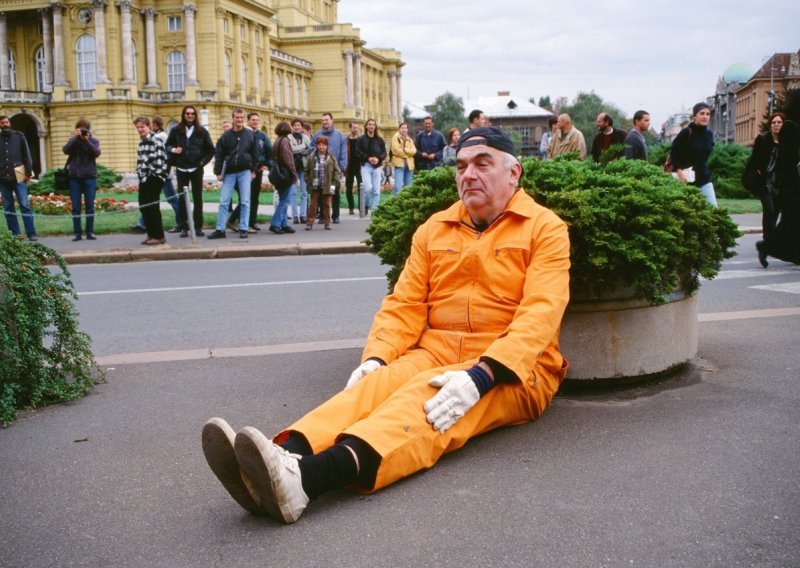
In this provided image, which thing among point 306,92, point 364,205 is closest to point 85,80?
point 306,92

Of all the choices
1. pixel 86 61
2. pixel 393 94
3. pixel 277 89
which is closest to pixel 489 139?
pixel 86 61

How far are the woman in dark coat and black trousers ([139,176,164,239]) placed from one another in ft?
31.0

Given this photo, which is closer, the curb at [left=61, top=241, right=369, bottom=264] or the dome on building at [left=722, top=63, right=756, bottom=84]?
the curb at [left=61, top=241, right=369, bottom=264]

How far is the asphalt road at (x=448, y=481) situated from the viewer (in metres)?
3.23

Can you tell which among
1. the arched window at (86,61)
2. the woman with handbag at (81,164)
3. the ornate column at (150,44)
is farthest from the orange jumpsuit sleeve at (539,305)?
the ornate column at (150,44)

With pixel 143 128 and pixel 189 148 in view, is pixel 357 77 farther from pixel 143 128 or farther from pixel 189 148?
pixel 189 148

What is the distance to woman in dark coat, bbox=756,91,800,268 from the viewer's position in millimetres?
10289

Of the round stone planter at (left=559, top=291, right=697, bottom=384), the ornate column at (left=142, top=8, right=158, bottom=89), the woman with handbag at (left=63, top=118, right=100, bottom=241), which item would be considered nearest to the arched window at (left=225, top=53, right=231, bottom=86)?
the ornate column at (left=142, top=8, right=158, bottom=89)

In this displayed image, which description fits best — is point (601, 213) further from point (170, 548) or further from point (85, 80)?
point (85, 80)

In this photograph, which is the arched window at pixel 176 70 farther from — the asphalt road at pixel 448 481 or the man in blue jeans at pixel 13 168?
the asphalt road at pixel 448 481

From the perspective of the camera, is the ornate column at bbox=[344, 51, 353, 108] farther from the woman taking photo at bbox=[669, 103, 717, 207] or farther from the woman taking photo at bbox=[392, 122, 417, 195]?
the woman taking photo at bbox=[669, 103, 717, 207]

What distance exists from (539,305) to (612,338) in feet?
3.72

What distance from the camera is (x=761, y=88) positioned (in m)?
94.1

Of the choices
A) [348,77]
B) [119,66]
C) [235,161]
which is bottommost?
[235,161]
